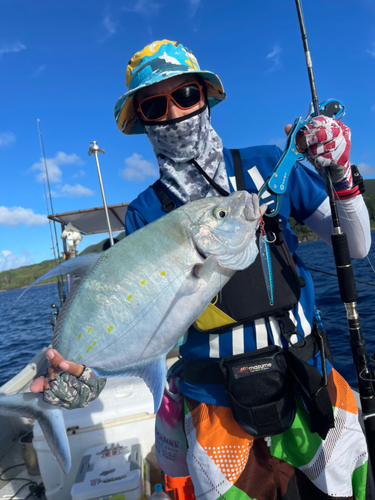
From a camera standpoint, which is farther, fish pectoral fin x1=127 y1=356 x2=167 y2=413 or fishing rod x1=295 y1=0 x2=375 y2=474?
fishing rod x1=295 y1=0 x2=375 y2=474

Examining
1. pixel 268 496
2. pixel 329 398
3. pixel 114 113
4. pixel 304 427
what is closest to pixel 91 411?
pixel 268 496

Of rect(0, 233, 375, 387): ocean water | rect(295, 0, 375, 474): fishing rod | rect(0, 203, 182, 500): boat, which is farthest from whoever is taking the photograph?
rect(0, 233, 375, 387): ocean water

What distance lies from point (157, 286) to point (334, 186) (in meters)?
1.31

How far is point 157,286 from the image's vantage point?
1.68 m

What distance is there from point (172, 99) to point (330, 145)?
1175 mm

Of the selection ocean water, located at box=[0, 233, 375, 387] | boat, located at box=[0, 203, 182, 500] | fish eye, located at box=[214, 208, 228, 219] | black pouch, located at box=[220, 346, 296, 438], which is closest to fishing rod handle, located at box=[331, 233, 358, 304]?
black pouch, located at box=[220, 346, 296, 438]

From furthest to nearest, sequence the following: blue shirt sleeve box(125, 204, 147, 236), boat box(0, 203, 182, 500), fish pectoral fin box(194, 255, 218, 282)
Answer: boat box(0, 203, 182, 500), blue shirt sleeve box(125, 204, 147, 236), fish pectoral fin box(194, 255, 218, 282)

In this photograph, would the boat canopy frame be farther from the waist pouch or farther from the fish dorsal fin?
the waist pouch

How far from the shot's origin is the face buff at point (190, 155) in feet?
7.64

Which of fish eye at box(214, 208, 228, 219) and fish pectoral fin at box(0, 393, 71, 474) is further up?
fish eye at box(214, 208, 228, 219)

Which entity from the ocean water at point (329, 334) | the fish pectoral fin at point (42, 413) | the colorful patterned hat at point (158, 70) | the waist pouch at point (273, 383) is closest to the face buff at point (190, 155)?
the colorful patterned hat at point (158, 70)

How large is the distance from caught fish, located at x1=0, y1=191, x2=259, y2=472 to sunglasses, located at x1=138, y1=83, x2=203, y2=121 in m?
0.94

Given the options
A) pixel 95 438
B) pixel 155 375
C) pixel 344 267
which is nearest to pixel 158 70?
pixel 344 267

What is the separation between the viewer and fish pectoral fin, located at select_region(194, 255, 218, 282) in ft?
5.39
